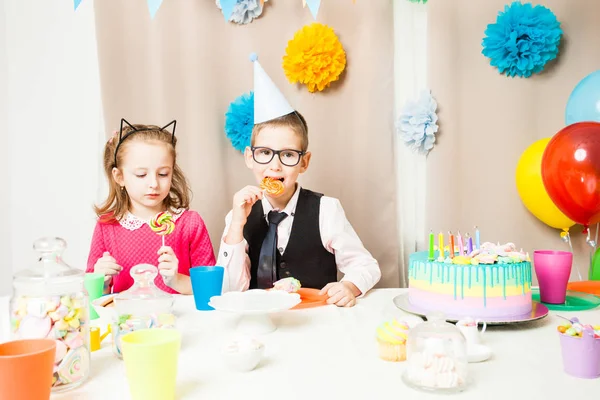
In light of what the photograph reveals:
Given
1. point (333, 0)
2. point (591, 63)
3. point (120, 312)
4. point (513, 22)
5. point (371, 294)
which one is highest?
point (333, 0)

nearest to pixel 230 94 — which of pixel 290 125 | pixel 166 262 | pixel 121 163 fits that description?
pixel 290 125

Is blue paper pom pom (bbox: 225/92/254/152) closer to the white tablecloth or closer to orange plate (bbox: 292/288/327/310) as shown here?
orange plate (bbox: 292/288/327/310)

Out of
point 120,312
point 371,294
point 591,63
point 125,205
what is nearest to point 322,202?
point 371,294

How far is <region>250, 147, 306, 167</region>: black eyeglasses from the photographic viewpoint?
1.92 meters

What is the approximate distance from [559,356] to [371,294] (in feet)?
2.21

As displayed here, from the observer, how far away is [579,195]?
5.81 ft

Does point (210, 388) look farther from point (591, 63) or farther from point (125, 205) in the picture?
point (591, 63)

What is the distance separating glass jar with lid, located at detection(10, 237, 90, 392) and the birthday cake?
80cm

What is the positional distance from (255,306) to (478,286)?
0.54 metres

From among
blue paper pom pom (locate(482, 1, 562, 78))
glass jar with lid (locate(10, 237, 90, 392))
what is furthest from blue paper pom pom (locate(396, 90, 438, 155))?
glass jar with lid (locate(10, 237, 90, 392))

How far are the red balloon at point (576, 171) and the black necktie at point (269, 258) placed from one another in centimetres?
97

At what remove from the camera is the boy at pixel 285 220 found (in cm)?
193

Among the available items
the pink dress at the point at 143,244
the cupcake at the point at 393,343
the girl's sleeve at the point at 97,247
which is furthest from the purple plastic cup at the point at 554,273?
the girl's sleeve at the point at 97,247

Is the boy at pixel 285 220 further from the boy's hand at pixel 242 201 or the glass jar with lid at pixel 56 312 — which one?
the glass jar with lid at pixel 56 312
